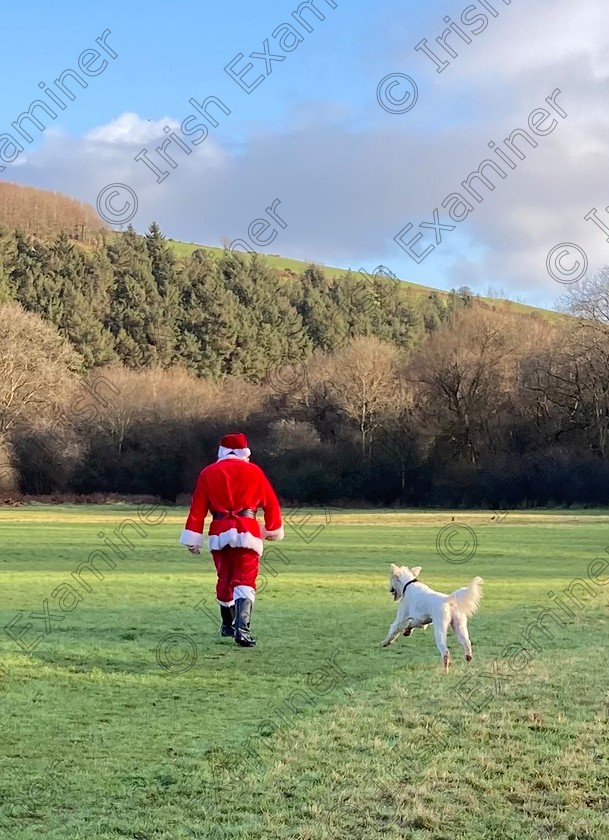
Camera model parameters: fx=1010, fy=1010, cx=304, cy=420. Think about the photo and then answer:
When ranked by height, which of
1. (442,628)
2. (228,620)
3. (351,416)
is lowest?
(228,620)

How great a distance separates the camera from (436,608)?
9312 millimetres

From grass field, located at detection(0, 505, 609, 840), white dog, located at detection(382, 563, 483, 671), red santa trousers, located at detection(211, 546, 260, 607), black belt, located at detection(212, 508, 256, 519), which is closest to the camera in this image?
grass field, located at detection(0, 505, 609, 840)

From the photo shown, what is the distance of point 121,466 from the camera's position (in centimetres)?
6781

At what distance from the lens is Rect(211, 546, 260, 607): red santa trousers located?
34.7 feet

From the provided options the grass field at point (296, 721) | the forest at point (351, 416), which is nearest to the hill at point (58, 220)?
the forest at point (351, 416)

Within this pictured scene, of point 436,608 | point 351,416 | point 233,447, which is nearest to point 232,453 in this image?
point 233,447

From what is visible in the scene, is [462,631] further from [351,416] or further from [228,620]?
[351,416]

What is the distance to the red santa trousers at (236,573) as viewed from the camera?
34.7 feet

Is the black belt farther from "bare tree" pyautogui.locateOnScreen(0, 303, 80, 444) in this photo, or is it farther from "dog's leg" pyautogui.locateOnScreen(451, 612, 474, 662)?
"bare tree" pyautogui.locateOnScreen(0, 303, 80, 444)

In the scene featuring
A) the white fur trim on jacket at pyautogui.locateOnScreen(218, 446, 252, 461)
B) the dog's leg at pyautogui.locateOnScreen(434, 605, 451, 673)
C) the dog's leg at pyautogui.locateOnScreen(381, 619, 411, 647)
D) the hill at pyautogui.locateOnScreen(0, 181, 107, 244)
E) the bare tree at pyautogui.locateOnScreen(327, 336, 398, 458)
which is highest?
the hill at pyautogui.locateOnScreen(0, 181, 107, 244)

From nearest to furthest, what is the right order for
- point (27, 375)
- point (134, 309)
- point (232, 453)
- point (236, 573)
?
point (236, 573)
point (232, 453)
point (27, 375)
point (134, 309)

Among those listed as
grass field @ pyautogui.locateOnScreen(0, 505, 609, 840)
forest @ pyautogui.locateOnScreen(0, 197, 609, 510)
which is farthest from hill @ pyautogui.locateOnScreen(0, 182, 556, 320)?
grass field @ pyautogui.locateOnScreen(0, 505, 609, 840)

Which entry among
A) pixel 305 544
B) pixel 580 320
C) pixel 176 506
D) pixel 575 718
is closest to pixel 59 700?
pixel 575 718

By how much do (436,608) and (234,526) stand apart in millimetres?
2420
